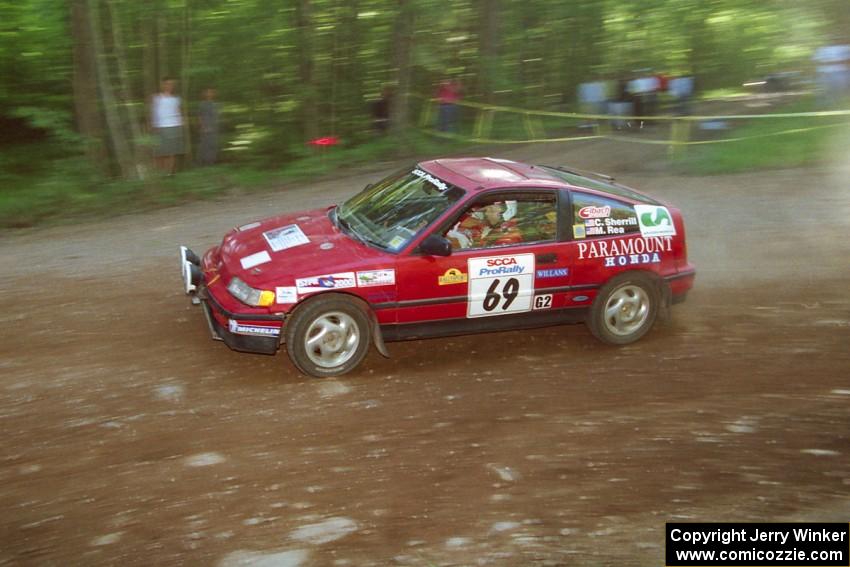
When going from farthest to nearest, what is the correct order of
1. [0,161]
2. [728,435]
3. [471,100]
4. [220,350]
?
[471,100]
[0,161]
[220,350]
[728,435]

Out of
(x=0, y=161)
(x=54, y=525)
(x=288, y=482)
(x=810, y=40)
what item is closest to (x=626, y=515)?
(x=288, y=482)

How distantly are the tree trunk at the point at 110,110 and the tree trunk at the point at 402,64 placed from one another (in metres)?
5.23

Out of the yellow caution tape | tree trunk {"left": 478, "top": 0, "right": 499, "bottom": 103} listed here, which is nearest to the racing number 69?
the yellow caution tape

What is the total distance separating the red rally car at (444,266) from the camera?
6605 millimetres

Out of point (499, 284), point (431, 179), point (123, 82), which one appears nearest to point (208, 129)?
point (123, 82)

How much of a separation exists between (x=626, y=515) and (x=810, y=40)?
2410 cm

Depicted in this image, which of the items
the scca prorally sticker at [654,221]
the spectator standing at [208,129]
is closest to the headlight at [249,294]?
the scca prorally sticker at [654,221]

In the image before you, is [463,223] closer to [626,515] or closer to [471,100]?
[626,515]

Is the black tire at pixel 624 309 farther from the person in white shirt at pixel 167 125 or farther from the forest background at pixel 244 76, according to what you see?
the person in white shirt at pixel 167 125

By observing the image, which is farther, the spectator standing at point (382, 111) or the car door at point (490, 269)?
the spectator standing at point (382, 111)

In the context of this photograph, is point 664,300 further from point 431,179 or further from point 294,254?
point 294,254

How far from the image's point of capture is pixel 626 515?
516cm

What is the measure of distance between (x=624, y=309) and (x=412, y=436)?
103 inches

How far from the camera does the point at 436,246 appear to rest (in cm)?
667
